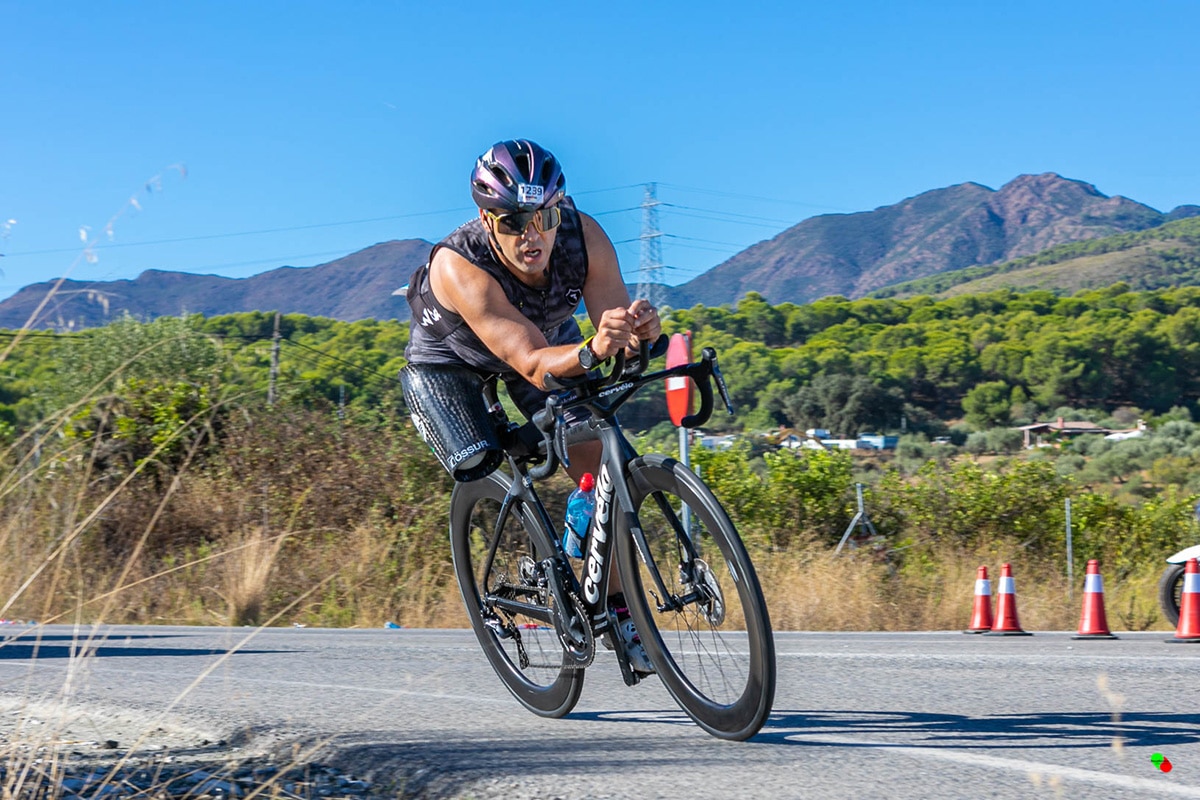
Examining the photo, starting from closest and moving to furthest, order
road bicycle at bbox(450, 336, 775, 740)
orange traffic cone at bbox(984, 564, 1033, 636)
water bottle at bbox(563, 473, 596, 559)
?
road bicycle at bbox(450, 336, 775, 740), water bottle at bbox(563, 473, 596, 559), orange traffic cone at bbox(984, 564, 1033, 636)

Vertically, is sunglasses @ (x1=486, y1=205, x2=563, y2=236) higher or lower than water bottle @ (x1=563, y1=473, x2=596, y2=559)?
higher

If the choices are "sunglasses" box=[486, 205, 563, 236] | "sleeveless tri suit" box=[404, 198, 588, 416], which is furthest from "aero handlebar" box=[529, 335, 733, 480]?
"sunglasses" box=[486, 205, 563, 236]

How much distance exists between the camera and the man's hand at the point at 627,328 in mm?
3447

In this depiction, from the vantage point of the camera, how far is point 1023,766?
128 inches

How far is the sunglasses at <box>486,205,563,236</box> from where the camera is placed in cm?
402

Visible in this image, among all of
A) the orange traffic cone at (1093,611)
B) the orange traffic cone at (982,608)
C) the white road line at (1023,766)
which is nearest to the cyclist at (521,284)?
the white road line at (1023,766)

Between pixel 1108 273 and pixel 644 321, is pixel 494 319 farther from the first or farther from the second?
pixel 1108 273

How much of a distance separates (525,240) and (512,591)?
4.46 feet

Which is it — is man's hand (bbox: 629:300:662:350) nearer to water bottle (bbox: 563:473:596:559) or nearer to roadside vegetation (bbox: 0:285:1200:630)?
water bottle (bbox: 563:473:596:559)

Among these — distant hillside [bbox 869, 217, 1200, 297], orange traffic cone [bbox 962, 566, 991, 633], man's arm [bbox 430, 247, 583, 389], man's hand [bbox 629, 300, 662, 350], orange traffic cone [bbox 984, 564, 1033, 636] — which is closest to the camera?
man's hand [bbox 629, 300, 662, 350]

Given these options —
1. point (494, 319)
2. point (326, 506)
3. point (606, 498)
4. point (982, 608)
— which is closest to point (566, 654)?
point (606, 498)

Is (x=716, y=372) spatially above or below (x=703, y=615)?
above

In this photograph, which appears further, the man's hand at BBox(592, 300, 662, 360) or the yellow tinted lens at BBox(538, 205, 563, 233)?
the yellow tinted lens at BBox(538, 205, 563, 233)

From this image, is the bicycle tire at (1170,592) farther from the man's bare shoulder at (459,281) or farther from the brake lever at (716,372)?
the man's bare shoulder at (459,281)
